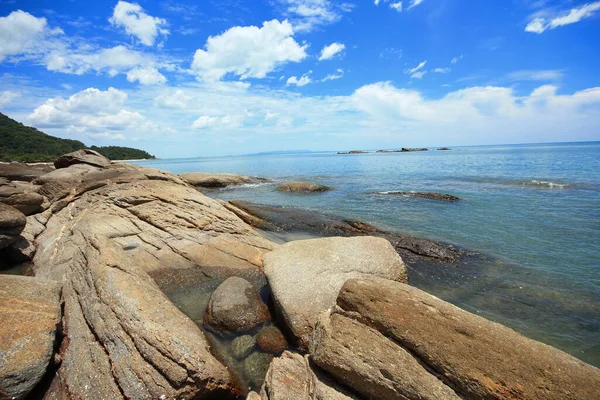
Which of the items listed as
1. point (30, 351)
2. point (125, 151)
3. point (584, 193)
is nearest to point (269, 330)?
point (30, 351)

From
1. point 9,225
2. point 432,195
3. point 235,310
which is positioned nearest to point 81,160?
point 9,225

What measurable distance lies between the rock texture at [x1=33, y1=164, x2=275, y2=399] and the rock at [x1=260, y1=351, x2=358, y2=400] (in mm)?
899

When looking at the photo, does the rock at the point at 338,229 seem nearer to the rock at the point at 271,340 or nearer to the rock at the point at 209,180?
the rock at the point at 271,340

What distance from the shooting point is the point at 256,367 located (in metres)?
5.46

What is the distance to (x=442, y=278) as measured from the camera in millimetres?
9320

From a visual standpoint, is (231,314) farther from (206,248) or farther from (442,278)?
(442,278)

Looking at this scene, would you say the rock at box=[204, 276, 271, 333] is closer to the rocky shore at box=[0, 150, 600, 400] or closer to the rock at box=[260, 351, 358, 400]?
the rocky shore at box=[0, 150, 600, 400]

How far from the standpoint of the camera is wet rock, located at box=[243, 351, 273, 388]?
5.12 meters

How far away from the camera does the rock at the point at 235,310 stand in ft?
21.1

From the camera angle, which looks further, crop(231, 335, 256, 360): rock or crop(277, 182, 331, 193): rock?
crop(277, 182, 331, 193): rock

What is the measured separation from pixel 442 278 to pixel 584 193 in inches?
814

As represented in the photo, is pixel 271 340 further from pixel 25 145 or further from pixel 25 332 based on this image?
pixel 25 145

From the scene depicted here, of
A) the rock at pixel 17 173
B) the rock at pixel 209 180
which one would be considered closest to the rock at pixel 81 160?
the rock at pixel 17 173

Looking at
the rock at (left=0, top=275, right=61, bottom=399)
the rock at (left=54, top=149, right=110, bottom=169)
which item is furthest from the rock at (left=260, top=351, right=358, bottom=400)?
the rock at (left=54, top=149, right=110, bottom=169)
